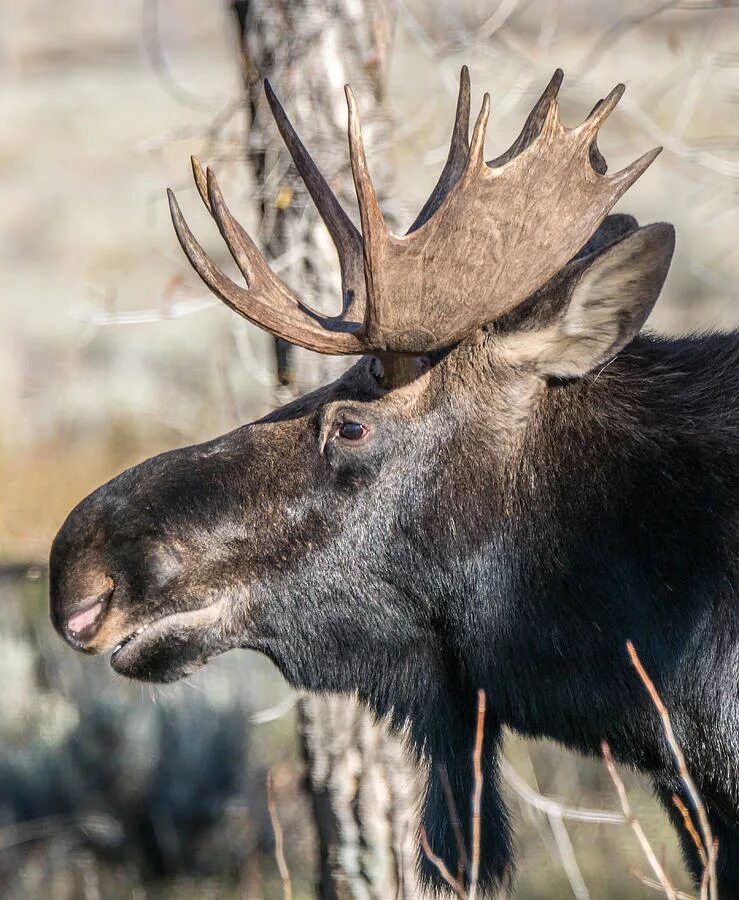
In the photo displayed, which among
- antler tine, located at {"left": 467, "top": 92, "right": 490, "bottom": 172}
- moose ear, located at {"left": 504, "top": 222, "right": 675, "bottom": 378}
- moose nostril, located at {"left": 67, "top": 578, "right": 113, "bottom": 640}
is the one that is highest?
antler tine, located at {"left": 467, "top": 92, "right": 490, "bottom": 172}

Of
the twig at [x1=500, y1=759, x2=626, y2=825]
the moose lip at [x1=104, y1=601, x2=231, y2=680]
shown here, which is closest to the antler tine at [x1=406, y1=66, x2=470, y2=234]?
the moose lip at [x1=104, y1=601, x2=231, y2=680]

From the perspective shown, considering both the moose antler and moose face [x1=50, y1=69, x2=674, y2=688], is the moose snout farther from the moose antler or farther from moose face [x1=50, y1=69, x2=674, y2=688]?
the moose antler

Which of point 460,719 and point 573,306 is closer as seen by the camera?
point 573,306

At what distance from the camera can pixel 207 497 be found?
13.4 ft

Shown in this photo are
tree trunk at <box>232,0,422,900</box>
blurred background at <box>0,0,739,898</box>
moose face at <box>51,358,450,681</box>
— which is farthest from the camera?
blurred background at <box>0,0,739,898</box>

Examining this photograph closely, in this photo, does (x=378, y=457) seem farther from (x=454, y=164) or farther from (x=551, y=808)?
(x=551, y=808)

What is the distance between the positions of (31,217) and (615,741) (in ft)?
47.6

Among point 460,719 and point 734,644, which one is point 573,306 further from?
point 460,719

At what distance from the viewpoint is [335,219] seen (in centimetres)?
446

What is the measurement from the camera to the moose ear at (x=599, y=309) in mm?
3885

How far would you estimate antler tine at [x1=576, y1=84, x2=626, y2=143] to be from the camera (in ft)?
12.5

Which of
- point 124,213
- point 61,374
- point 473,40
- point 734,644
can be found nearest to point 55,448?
point 61,374

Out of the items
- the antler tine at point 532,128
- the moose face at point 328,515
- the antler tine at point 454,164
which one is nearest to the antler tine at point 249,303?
the moose face at point 328,515

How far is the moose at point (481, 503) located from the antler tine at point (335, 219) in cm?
2
